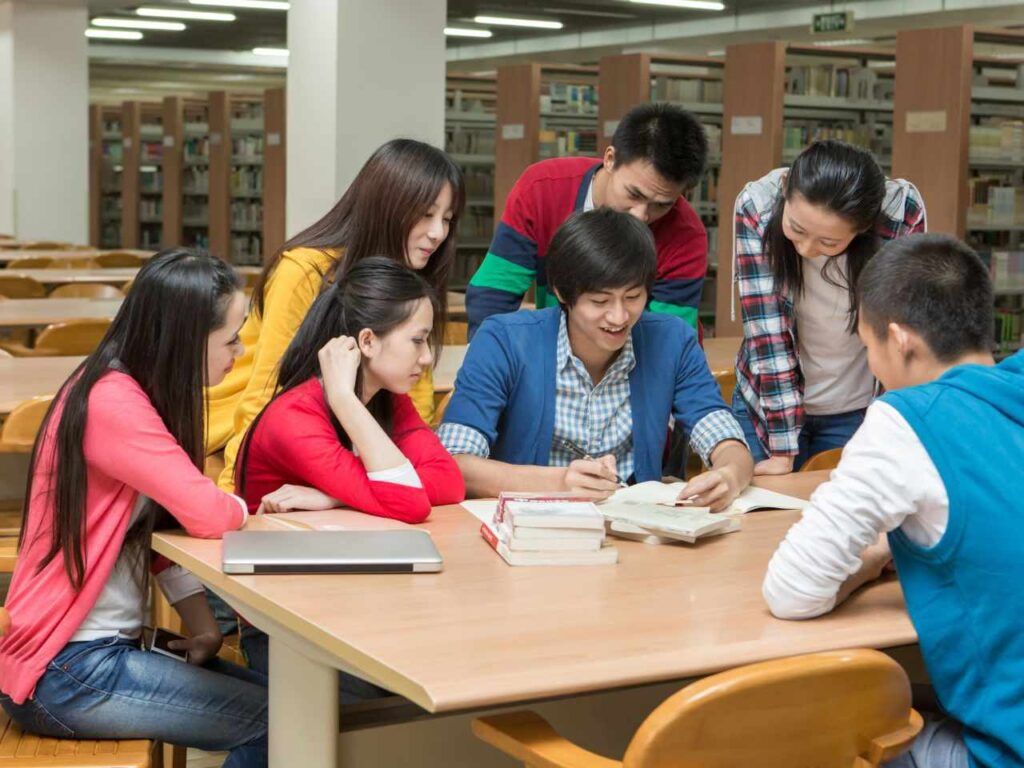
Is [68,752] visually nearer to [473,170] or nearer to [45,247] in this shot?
[473,170]

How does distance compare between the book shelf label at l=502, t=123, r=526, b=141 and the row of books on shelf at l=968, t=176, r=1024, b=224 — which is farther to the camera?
the book shelf label at l=502, t=123, r=526, b=141

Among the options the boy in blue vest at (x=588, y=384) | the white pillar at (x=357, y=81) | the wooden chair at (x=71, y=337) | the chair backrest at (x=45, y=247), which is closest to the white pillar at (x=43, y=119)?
the chair backrest at (x=45, y=247)

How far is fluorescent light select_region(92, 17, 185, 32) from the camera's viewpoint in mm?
15495

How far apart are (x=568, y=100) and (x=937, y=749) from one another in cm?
823

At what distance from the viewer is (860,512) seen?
1.67 m

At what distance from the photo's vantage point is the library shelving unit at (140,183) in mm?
14242

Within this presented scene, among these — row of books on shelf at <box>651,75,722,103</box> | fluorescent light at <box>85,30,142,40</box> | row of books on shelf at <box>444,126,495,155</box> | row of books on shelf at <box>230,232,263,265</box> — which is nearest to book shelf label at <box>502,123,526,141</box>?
row of books on shelf at <box>651,75,722,103</box>

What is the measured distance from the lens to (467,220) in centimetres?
1019

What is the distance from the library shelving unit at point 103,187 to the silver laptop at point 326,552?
14.0 meters

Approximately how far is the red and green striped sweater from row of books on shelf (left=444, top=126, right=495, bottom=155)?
6784 millimetres

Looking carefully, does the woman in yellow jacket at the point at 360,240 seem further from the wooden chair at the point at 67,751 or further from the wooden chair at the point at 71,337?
the wooden chair at the point at 71,337

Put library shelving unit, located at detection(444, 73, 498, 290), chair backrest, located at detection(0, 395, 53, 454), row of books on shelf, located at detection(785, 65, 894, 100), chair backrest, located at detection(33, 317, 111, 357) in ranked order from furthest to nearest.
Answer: library shelving unit, located at detection(444, 73, 498, 290) < row of books on shelf, located at detection(785, 65, 894, 100) < chair backrest, located at detection(33, 317, 111, 357) < chair backrest, located at detection(0, 395, 53, 454)

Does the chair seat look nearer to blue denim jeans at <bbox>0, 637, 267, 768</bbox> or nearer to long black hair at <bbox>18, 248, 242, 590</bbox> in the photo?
blue denim jeans at <bbox>0, 637, 267, 768</bbox>

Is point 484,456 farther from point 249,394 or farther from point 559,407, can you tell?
point 249,394
